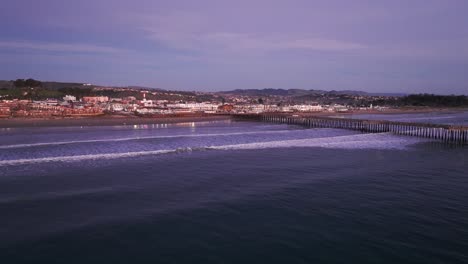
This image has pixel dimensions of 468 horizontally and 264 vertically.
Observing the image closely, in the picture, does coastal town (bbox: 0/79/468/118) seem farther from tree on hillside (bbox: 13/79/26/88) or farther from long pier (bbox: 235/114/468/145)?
long pier (bbox: 235/114/468/145)

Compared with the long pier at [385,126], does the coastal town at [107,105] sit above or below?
above

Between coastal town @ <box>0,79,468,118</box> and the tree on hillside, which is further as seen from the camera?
the tree on hillside

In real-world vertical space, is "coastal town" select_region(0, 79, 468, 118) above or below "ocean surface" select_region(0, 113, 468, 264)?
above

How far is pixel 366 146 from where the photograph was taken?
91.0ft

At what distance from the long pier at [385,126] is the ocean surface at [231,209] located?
1181cm

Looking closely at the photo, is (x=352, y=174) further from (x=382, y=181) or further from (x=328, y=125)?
(x=328, y=125)

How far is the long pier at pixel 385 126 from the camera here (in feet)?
107

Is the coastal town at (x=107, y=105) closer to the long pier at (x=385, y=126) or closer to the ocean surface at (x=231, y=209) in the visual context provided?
the long pier at (x=385, y=126)

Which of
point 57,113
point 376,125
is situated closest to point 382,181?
point 376,125

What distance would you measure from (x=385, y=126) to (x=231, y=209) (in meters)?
34.1

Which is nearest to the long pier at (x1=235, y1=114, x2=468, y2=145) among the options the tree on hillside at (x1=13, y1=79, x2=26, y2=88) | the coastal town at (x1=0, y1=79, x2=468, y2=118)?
the coastal town at (x1=0, y1=79, x2=468, y2=118)

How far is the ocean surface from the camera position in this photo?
29.7 ft

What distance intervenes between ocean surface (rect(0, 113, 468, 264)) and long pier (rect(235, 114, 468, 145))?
1181cm

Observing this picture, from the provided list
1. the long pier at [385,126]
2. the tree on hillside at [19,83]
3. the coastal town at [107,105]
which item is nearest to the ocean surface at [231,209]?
the long pier at [385,126]
